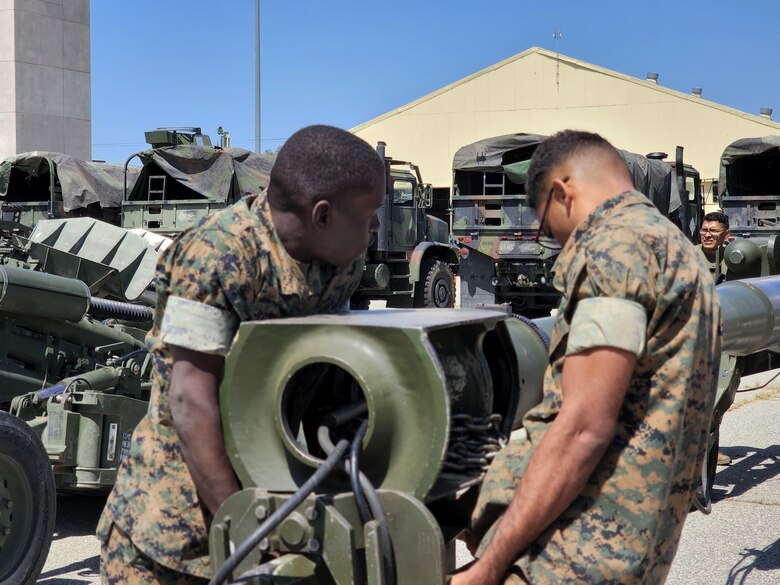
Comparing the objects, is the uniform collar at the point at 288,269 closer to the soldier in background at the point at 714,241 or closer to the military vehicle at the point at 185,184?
the soldier in background at the point at 714,241

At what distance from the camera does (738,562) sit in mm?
5109

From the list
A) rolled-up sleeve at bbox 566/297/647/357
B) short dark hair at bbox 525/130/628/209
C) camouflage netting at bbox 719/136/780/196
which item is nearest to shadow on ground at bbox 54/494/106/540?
short dark hair at bbox 525/130/628/209

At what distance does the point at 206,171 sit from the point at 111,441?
1017 cm

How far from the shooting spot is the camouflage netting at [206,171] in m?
14.9

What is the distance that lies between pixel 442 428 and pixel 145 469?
0.71 metres

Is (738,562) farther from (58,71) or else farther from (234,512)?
(58,71)

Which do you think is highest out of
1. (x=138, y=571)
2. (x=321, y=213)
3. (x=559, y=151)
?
(x=559, y=151)

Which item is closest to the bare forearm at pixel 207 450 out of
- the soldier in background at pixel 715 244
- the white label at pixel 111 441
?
the white label at pixel 111 441

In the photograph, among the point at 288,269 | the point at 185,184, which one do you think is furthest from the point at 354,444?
the point at 185,184

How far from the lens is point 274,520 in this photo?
1810 mm

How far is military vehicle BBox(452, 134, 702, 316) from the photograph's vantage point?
1504cm

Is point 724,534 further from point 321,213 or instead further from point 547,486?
point 321,213

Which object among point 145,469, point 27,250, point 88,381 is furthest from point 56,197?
point 145,469

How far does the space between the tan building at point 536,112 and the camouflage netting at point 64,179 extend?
1777cm
